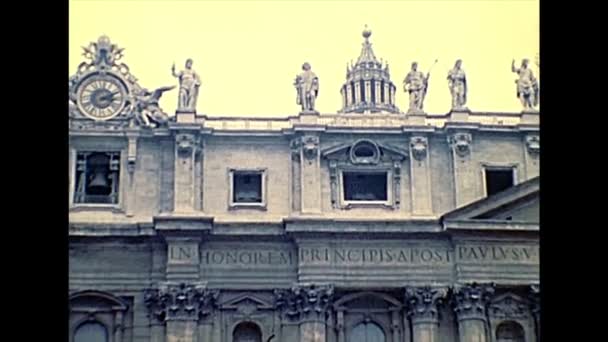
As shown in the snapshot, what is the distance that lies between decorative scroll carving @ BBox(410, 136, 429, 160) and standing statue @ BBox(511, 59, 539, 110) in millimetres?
3348

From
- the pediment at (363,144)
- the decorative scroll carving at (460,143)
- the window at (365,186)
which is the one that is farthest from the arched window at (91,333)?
the decorative scroll carving at (460,143)

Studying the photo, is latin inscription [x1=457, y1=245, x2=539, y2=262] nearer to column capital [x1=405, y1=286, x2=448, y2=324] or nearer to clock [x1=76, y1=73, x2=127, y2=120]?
column capital [x1=405, y1=286, x2=448, y2=324]

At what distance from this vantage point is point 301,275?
31.9 m

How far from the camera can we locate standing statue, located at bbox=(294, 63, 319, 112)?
3375 cm

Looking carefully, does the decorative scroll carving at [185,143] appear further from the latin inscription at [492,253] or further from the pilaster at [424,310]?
the latin inscription at [492,253]

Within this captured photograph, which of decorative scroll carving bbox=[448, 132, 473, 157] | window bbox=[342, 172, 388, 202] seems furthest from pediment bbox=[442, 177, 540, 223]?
window bbox=[342, 172, 388, 202]

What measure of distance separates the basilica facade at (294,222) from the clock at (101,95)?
0.13ft

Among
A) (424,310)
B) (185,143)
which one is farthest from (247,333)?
(185,143)

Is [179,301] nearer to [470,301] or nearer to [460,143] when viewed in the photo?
[470,301]
